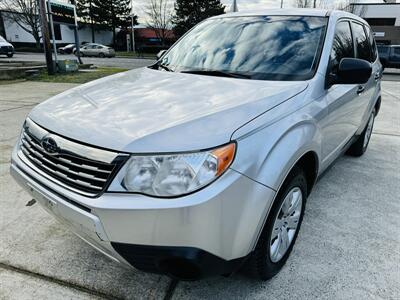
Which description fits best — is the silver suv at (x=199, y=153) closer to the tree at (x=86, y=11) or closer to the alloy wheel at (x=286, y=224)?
the alloy wheel at (x=286, y=224)

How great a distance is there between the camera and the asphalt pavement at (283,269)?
2145 millimetres

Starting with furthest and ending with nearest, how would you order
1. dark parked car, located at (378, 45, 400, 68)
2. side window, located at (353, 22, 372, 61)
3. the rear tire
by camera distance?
1. dark parked car, located at (378, 45, 400, 68)
2. the rear tire
3. side window, located at (353, 22, 372, 61)

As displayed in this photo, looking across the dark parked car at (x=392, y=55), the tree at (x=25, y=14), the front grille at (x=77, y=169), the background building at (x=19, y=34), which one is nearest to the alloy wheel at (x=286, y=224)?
the front grille at (x=77, y=169)

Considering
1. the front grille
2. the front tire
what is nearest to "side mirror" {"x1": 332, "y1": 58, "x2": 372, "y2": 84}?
the front tire

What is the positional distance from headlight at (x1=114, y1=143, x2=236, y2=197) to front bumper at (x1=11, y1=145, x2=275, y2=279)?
0.04m

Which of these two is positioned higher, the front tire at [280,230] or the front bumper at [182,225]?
the front bumper at [182,225]

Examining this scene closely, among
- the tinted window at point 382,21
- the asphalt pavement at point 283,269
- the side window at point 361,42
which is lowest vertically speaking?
the asphalt pavement at point 283,269

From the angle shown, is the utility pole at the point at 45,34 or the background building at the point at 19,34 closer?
the utility pole at the point at 45,34

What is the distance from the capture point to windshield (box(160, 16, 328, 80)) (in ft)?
8.47

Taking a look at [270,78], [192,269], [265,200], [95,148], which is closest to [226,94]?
[270,78]

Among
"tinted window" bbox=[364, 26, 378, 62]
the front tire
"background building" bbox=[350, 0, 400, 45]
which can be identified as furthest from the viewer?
"background building" bbox=[350, 0, 400, 45]

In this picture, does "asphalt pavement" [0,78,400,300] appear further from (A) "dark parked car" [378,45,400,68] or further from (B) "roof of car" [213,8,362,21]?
(A) "dark parked car" [378,45,400,68]

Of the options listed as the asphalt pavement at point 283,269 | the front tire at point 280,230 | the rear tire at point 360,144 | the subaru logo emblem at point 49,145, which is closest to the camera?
the subaru logo emblem at point 49,145

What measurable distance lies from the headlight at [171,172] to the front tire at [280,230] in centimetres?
56
